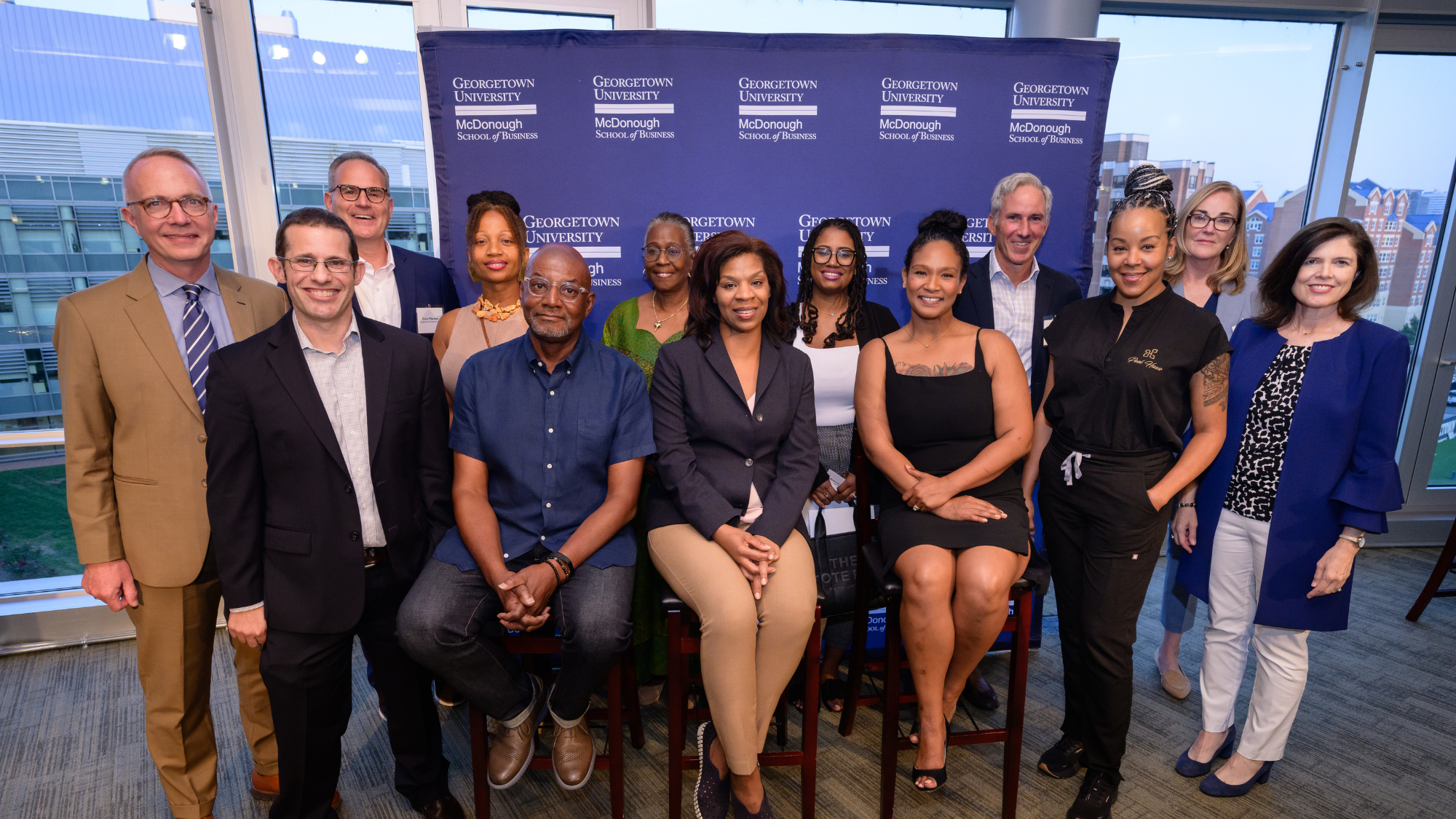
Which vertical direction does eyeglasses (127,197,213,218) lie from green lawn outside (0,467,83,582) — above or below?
above

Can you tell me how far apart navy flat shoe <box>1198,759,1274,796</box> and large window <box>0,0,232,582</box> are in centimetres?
506

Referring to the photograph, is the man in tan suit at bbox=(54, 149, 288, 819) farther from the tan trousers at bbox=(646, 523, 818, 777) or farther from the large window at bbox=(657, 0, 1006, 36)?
the large window at bbox=(657, 0, 1006, 36)

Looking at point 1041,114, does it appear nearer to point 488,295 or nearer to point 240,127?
point 488,295

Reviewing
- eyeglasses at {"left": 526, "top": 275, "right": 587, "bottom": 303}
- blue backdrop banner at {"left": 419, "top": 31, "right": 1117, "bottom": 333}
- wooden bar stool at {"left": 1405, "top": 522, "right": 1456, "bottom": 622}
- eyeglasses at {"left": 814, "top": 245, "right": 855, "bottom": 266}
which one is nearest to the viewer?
eyeglasses at {"left": 526, "top": 275, "right": 587, "bottom": 303}

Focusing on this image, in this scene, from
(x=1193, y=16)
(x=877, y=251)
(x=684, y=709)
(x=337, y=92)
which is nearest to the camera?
(x=684, y=709)

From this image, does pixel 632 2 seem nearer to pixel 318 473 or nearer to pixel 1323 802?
pixel 318 473

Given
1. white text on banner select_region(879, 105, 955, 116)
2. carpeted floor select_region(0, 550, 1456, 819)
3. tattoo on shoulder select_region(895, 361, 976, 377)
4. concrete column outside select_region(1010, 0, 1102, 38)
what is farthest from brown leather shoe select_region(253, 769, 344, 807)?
concrete column outside select_region(1010, 0, 1102, 38)

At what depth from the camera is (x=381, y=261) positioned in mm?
2811

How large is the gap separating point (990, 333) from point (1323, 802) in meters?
2.00

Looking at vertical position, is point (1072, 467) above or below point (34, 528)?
above

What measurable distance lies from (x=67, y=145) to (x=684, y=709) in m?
4.09

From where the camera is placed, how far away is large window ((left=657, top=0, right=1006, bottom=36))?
12.5 feet

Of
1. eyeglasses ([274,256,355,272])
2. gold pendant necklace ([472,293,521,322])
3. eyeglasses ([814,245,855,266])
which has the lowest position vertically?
gold pendant necklace ([472,293,521,322])

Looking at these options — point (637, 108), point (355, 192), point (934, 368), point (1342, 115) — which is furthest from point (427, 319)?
point (1342, 115)
